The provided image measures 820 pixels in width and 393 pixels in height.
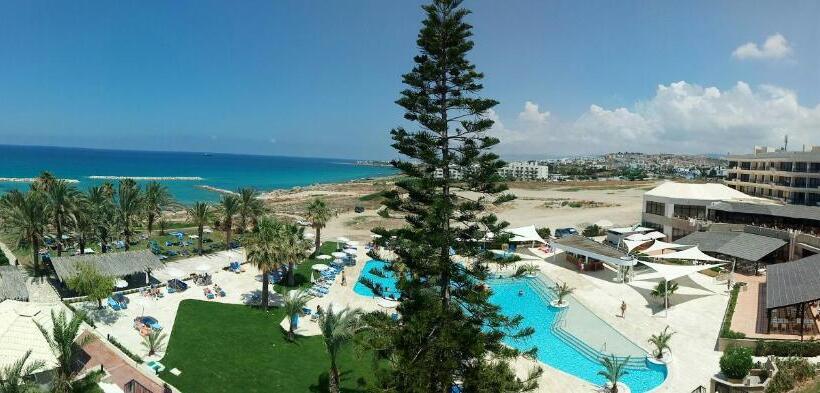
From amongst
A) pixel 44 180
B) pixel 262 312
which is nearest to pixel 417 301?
pixel 262 312

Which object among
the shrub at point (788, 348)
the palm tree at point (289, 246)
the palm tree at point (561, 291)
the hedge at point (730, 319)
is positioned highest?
the palm tree at point (289, 246)

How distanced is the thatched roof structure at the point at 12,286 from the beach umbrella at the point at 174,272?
665 cm

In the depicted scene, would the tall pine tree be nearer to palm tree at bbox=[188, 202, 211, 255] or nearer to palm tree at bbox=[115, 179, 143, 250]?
palm tree at bbox=[188, 202, 211, 255]

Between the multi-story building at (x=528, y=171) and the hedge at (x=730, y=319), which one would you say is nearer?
the hedge at (x=730, y=319)

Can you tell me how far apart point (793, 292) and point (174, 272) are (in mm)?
30836

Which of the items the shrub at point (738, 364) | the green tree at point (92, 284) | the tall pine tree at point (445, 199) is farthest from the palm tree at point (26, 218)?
the shrub at point (738, 364)

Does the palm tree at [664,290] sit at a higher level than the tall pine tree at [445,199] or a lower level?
lower

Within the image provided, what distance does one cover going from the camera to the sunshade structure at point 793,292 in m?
19.3

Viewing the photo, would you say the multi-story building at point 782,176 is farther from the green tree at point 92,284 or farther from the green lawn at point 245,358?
the green tree at point 92,284

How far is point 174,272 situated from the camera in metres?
28.8

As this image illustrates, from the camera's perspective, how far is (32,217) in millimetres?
27672

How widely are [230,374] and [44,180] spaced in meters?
28.4

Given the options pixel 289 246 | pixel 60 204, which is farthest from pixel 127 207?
pixel 289 246

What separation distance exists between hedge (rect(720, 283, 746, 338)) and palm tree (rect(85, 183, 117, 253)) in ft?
118
